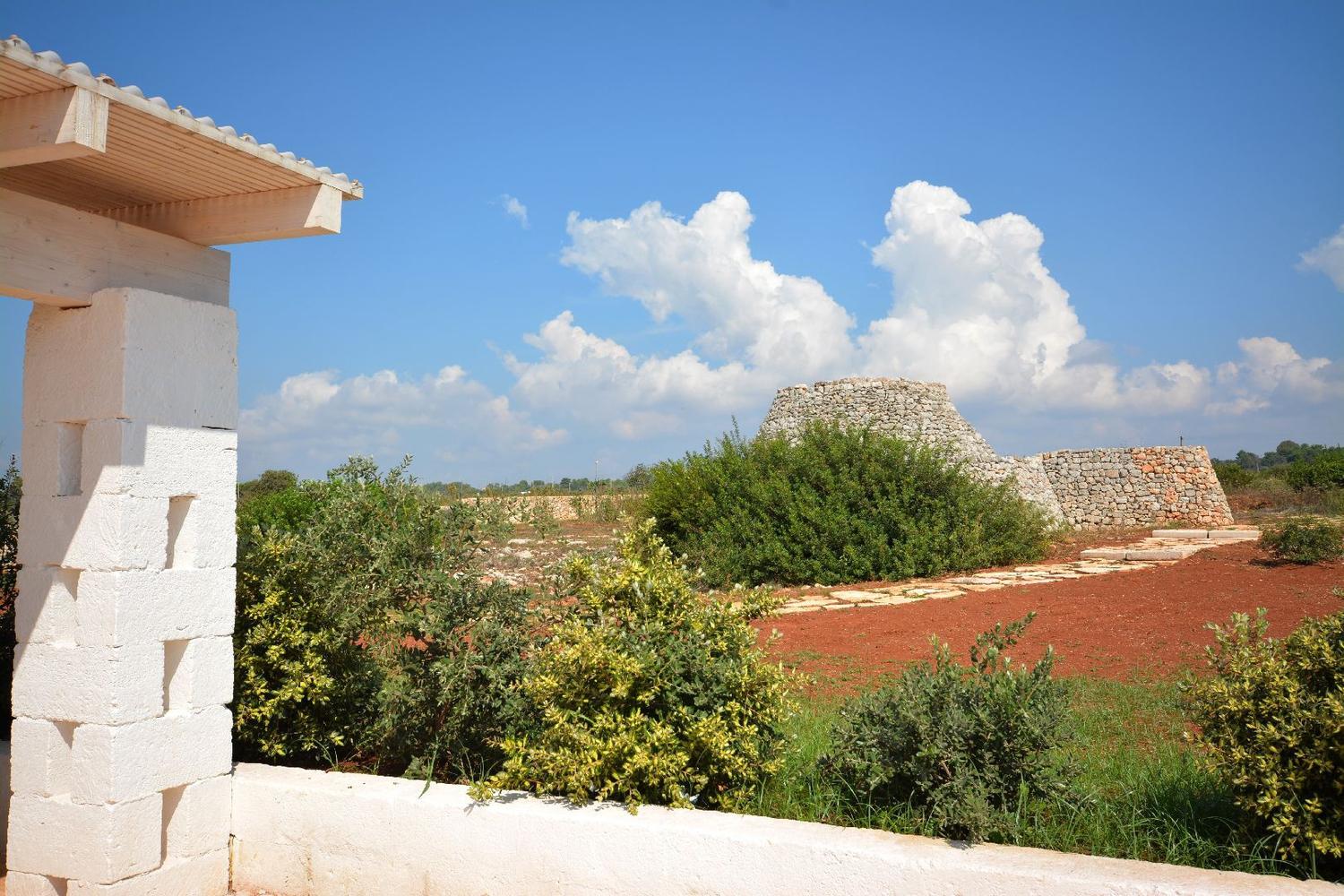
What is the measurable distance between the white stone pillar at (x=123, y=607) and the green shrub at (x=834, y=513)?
11.4 meters

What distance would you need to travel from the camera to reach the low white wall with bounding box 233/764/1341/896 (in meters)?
3.04

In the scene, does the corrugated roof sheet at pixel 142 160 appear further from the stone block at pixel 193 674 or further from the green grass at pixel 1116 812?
the green grass at pixel 1116 812

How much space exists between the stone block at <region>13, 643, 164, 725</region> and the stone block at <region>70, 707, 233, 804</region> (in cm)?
7

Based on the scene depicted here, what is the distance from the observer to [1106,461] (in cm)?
2816

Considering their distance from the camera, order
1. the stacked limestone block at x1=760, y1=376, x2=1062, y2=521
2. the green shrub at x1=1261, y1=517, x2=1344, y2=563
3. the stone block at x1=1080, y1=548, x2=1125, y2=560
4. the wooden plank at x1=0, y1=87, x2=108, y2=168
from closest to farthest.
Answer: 1. the wooden plank at x1=0, y1=87, x2=108, y2=168
2. the green shrub at x1=1261, y1=517, x2=1344, y2=563
3. the stone block at x1=1080, y1=548, x2=1125, y2=560
4. the stacked limestone block at x1=760, y1=376, x2=1062, y2=521

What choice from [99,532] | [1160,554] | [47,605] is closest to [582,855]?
[99,532]

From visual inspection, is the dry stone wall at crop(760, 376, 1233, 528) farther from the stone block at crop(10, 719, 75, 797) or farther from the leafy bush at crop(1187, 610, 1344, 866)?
the stone block at crop(10, 719, 75, 797)

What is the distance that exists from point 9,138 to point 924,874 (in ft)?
13.9

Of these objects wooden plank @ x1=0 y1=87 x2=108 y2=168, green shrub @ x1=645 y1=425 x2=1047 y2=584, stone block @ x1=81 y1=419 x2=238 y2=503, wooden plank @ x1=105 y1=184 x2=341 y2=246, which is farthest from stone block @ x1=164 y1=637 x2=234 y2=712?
green shrub @ x1=645 y1=425 x2=1047 y2=584

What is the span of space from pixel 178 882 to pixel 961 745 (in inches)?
134

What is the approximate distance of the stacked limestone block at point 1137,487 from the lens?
2672 cm

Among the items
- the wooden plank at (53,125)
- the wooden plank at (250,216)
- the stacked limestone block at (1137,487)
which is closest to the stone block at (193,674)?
the wooden plank at (250,216)

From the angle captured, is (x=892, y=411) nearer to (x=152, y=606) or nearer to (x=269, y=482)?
(x=269, y=482)

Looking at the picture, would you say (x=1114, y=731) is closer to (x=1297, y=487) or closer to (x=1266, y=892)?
(x=1266, y=892)
